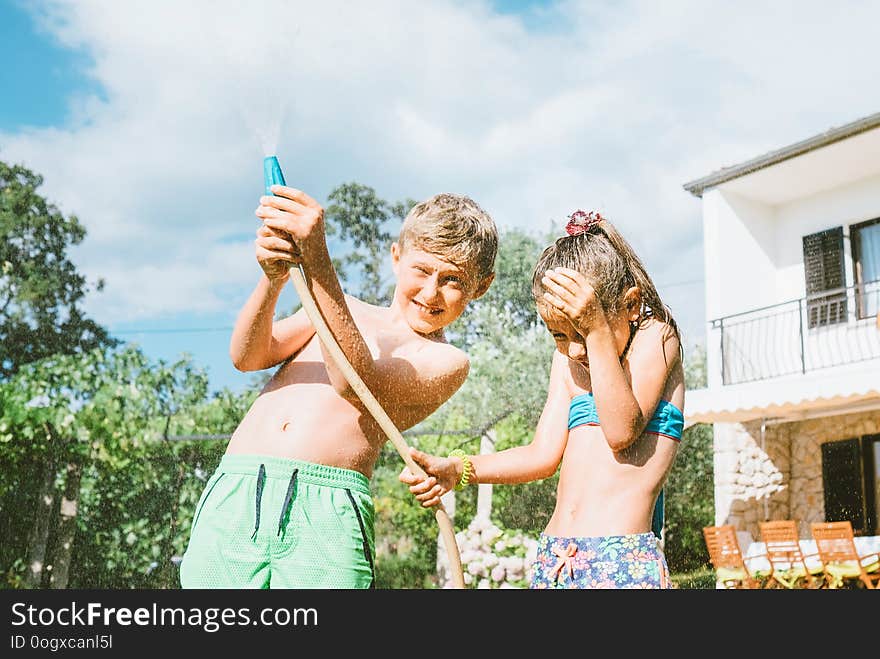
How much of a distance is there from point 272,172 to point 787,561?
25.7 ft

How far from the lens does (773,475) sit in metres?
10.5

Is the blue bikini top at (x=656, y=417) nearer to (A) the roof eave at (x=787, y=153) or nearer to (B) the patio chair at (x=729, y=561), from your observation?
(B) the patio chair at (x=729, y=561)

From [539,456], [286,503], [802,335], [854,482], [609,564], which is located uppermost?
[802,335]

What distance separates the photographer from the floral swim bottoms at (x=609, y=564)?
179 centimetres

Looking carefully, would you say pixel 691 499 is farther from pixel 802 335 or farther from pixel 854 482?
pixel 802 335

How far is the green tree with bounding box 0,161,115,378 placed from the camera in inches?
492

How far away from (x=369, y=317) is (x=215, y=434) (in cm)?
566

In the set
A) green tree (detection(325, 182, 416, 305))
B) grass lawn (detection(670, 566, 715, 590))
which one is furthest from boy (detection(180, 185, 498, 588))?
grass lawn (detection(670, 566, 715, 590))

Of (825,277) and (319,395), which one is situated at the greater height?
(825,277)

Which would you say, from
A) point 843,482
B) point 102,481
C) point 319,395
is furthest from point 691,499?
point 319,395

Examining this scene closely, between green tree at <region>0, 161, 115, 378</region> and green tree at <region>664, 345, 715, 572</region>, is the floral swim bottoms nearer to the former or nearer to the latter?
green tree at <region>664, 345, 715, 572</region>

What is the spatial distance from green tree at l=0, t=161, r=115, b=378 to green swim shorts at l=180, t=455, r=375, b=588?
35.7ft

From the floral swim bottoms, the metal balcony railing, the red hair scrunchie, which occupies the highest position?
the metal balcony railing

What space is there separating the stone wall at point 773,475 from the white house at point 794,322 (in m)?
→ 0.01
